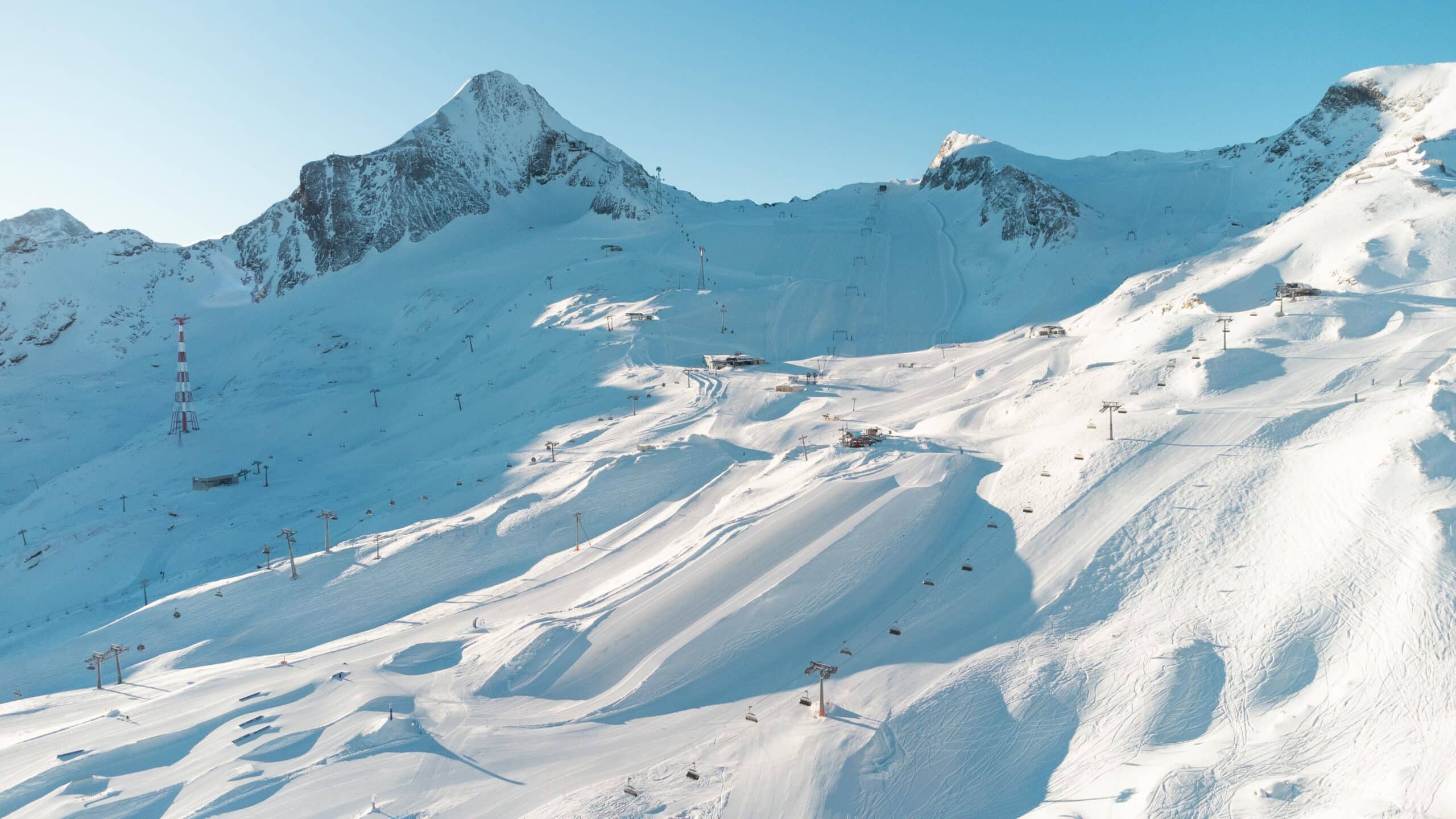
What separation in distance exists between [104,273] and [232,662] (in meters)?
106

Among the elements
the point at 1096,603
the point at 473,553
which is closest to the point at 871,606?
the point at 1096,603

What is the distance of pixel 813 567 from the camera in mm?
32469

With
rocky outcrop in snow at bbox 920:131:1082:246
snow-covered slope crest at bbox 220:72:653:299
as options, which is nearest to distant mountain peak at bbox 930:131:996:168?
rocky outcrop in snow at bbox 920:131:1082:246

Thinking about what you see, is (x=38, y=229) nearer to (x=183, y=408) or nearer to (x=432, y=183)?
(x=432, y=183)

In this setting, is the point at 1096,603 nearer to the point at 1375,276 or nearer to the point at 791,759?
the point at 791,759

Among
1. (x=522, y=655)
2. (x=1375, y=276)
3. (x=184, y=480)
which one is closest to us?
(x=522, y=655)

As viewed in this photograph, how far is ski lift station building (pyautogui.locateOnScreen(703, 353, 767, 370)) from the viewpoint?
67.1 meters

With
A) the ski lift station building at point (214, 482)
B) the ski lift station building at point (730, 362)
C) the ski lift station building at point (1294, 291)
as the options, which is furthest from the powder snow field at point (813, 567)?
the ski lift station building at point (1294, 291)

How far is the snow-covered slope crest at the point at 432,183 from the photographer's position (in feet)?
374

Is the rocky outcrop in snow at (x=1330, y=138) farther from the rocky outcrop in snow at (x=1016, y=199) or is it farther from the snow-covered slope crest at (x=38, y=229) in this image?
the snow-covered slope crest at (x=38, y=229)

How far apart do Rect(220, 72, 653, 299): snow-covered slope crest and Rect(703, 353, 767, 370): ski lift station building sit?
5365cm

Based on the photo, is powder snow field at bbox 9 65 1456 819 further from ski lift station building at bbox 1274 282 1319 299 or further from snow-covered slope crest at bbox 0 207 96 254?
snow-covered slope crest at bbox 0 207 96 254

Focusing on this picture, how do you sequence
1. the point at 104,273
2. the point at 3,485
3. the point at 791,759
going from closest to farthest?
the point at 791,759 < the point at 3,485 < the point at 104,273

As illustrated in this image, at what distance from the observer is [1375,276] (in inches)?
2071
